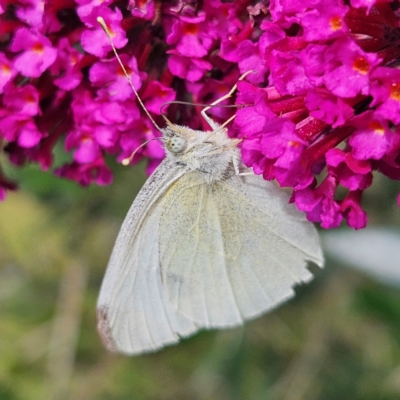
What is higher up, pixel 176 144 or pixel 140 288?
pixel 176 144

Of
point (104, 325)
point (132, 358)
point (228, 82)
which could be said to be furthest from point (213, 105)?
point (132, 358)

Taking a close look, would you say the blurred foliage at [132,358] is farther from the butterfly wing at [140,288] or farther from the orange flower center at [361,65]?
the orange flower center at [361,65]

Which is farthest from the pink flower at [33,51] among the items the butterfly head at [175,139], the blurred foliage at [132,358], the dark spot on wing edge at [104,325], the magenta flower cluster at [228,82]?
the blurred foliage at [132,358]

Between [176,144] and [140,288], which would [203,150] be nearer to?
[176,144]

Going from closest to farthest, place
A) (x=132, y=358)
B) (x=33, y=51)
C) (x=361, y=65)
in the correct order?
(x=361, y=65) < (x=33, y=51) < (x=132, y=358)

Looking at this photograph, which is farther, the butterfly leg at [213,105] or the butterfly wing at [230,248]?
the butterfly wing at [230,248]

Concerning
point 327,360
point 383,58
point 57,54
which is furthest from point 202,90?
point 327,360
